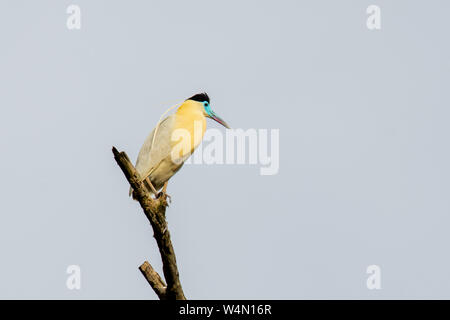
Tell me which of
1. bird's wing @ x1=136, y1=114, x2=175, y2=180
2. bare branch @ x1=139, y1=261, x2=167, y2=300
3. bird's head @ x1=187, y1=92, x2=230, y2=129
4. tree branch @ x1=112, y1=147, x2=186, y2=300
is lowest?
bare branch @ x1=139, y1=261, x2=167, y2=300

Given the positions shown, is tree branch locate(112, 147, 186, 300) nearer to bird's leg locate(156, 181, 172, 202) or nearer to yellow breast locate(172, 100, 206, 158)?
bird's leg locate(156, 181, 172, 202)

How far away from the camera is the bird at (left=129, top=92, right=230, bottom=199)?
37.6 feet

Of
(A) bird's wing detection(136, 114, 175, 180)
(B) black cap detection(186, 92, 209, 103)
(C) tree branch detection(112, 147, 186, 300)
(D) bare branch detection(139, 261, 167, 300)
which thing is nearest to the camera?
(C) tree branch detection(112, 147, 186, 300)

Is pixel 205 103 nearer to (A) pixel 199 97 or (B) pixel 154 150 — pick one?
(A) pixel 199 97

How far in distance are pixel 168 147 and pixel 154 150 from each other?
0.73 ft

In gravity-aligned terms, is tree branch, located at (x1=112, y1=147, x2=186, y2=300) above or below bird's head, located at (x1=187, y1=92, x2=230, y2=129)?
below

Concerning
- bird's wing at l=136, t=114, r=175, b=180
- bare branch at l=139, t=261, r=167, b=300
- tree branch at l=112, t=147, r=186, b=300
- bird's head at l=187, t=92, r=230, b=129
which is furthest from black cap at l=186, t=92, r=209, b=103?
bare branch at l=139, t=261, r=167, b=300

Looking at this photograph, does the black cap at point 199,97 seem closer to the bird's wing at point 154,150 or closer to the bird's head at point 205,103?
the bird's head at point 205,103

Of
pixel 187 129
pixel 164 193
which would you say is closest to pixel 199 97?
pixel 187 129

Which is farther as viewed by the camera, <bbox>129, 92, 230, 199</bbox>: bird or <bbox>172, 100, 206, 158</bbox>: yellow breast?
<bbox>172, 100, 206, 158</bbox>: yellow breast

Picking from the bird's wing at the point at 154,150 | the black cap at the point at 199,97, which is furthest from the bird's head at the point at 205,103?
the bird's wing at the point at 154,150

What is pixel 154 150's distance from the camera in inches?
452
